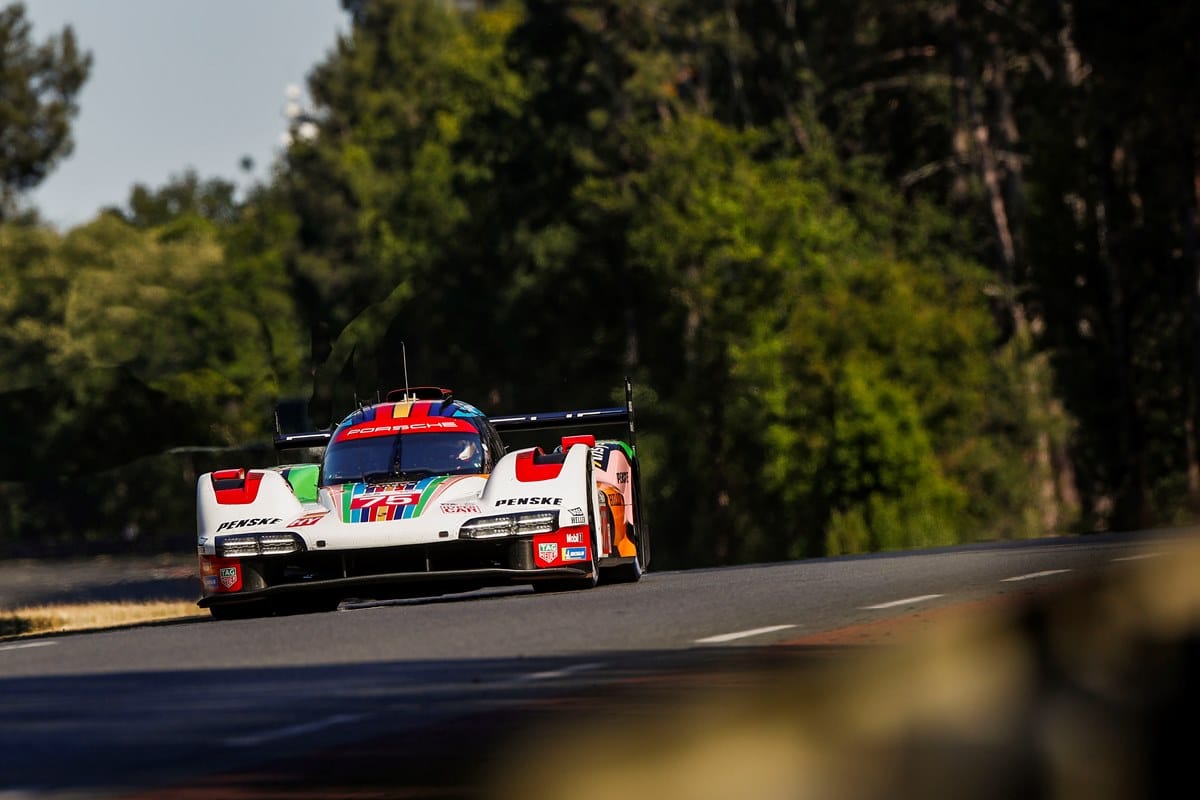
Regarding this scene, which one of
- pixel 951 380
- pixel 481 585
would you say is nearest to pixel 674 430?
pixel 951 380

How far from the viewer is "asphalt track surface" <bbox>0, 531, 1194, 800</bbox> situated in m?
7.99

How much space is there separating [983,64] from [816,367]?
938 centimetres

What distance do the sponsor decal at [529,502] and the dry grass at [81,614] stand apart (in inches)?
378

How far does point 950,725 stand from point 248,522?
30.5 feet

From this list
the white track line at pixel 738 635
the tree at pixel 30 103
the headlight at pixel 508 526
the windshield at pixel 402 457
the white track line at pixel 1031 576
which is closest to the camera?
the white track line at pixel 738 635

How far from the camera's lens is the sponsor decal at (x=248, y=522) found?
15.9 meters

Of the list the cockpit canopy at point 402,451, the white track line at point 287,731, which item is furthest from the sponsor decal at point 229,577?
the white track line at point 287,731

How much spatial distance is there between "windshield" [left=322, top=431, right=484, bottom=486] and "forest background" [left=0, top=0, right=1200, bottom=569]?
96.2 ft

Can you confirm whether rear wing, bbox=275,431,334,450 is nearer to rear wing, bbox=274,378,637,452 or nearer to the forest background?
rear wing, bbox=274,378,637,452

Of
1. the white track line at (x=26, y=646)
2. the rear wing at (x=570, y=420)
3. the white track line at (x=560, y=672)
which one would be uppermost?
the rear wing at (x=570, y=420)

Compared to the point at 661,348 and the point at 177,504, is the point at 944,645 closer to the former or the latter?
the point at 661,348

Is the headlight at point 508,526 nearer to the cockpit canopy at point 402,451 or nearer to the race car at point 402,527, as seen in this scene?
the race car at point 402,527

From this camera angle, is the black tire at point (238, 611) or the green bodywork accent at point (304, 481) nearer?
the black tire at point (238, 611)

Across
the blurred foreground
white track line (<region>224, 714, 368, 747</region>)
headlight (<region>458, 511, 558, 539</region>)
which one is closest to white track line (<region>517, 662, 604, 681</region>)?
the blurred foreground
